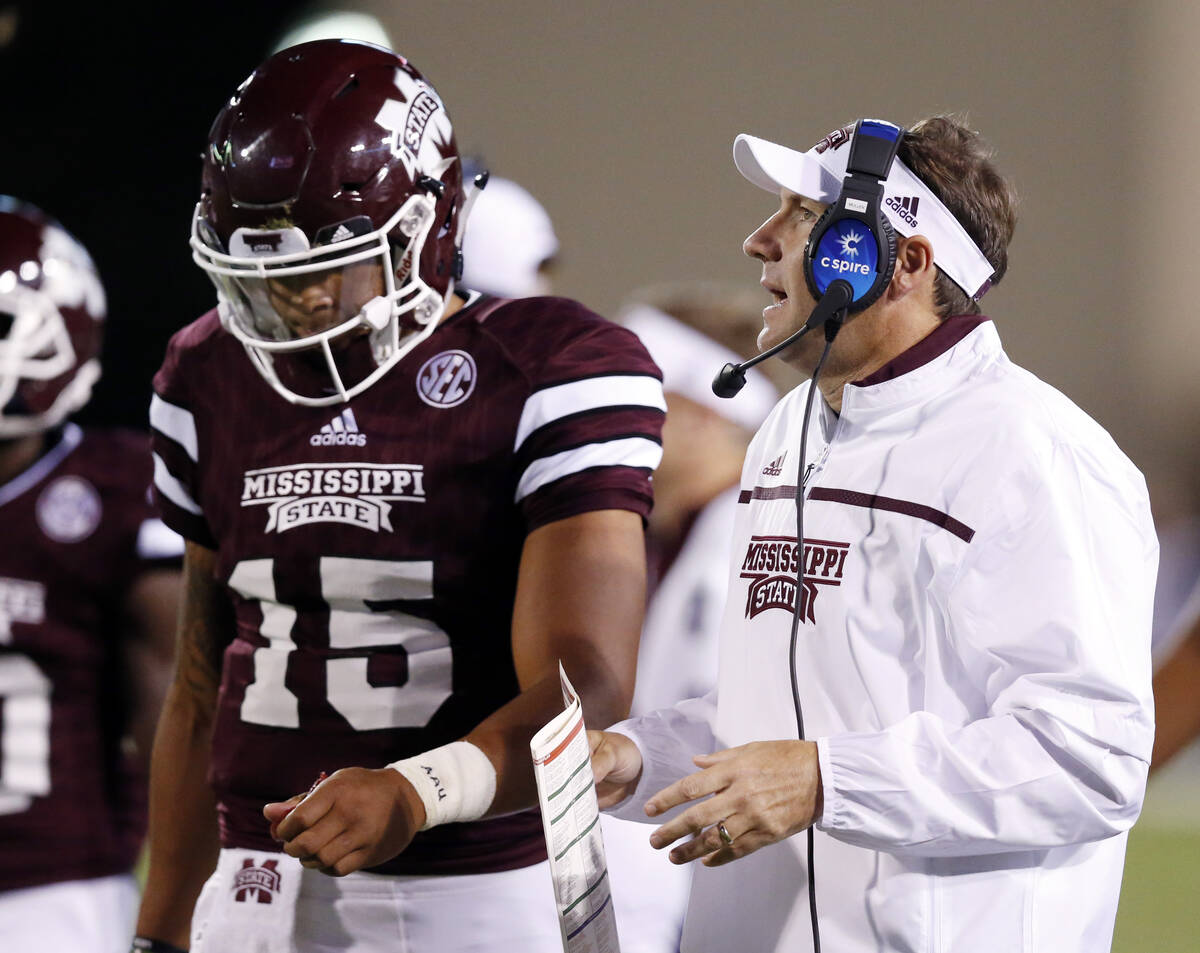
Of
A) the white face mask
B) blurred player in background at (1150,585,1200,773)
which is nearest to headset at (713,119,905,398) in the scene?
the white face mask

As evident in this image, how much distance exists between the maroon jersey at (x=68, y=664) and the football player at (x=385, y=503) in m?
0.87

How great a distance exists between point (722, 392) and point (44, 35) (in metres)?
6.87

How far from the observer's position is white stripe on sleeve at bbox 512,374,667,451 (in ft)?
5.76

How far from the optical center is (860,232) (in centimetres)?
148

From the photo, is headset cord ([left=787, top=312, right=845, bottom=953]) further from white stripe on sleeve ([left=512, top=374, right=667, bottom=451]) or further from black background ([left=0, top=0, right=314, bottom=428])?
black background ([left=0, top=0, right=314, bottom=428])

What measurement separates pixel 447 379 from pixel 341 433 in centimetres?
14

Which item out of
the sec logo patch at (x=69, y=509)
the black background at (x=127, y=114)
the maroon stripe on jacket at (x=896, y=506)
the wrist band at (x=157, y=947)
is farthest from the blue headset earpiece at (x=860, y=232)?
the black background at (x=127, y=114)

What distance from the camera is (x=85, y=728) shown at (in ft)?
8.73

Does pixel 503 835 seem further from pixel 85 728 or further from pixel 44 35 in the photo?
pixel 44 35

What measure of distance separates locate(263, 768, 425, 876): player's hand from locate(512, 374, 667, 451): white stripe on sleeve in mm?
500

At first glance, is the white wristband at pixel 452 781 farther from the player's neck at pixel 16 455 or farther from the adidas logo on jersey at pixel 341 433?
the player's neck at pixel 16 455

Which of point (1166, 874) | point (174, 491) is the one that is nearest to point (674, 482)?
point (174, 491)

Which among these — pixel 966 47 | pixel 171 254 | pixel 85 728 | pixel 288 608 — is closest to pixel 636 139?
pixel 966 47

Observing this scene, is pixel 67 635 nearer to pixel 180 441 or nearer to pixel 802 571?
pixel 180 441
